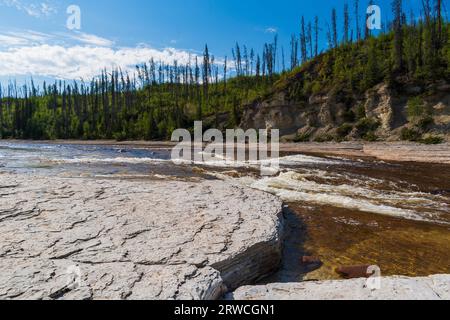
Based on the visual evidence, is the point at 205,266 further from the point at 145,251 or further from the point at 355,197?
the point at 355,197

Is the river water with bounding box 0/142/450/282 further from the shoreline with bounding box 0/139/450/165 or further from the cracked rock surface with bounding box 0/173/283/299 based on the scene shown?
the shoreline with bounding box 0/139/450/165

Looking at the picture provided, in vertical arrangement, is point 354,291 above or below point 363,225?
above

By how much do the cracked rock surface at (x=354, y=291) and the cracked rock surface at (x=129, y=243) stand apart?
48 centimetres

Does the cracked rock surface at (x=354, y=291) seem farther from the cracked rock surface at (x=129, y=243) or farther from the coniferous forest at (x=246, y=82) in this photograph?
the coniferous forest at (x=246, y=82)

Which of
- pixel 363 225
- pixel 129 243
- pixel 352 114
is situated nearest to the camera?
pixel 129 243

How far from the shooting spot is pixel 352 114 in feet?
142

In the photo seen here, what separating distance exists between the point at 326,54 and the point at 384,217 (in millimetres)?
56267

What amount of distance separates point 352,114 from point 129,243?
43691mm

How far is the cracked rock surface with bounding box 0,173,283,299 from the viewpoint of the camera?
3311 mm

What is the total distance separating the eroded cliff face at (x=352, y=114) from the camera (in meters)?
35.7

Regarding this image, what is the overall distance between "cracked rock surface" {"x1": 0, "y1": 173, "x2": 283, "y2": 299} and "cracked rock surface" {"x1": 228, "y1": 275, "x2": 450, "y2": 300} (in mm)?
480

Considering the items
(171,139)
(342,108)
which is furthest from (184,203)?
(171,139)

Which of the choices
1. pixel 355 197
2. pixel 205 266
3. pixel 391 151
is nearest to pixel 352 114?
pixel 391 151
